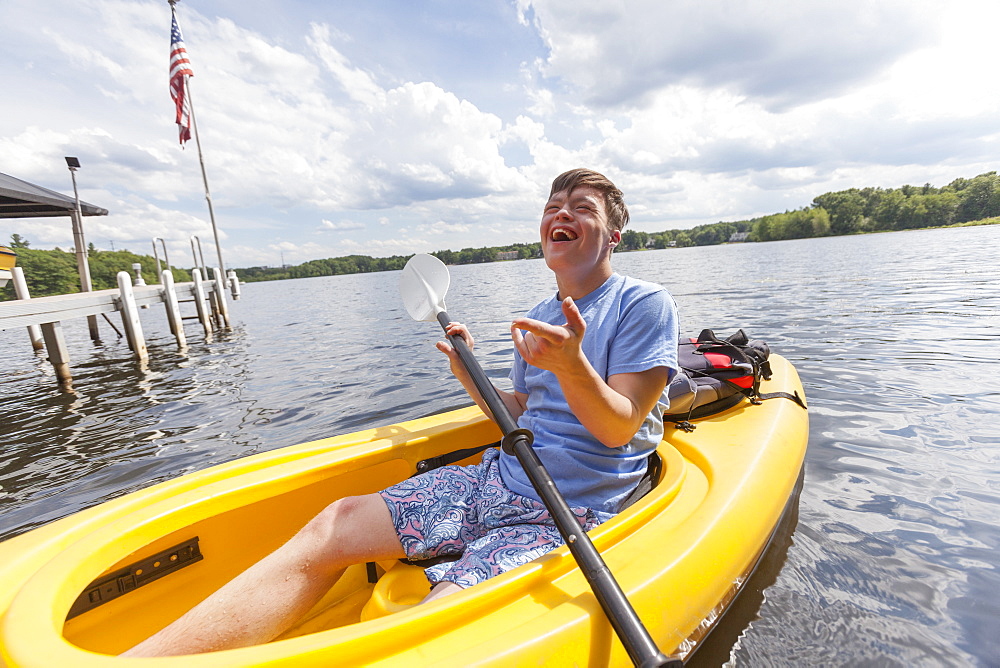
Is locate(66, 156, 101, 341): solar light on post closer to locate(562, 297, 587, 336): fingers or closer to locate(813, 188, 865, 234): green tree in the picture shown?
locate(562, 297, 587, 336): fingers

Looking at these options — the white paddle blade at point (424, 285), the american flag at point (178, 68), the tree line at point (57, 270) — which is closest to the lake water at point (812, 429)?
the white paddle blade at point (424, 285)

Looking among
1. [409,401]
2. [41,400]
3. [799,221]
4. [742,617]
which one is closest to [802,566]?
[742,617]

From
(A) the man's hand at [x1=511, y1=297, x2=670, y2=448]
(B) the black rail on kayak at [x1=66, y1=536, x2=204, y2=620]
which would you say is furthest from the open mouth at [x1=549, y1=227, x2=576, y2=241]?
(B) the black rail on kayak at [x1=66, y1=536, x2=204, y2=620]

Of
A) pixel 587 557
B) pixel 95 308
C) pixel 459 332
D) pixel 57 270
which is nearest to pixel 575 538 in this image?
pixel 587 557

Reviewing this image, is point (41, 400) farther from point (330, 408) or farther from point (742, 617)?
point (742, 617)

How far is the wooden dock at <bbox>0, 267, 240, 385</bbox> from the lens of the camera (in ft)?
25.3

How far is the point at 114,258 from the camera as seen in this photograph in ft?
192

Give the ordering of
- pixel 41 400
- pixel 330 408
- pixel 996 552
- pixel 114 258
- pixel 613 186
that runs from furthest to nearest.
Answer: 1. pixel 114 258
2. pixel 41 400
3. pixel 330 408
4. pixel 996 552
5. pixel 613 186

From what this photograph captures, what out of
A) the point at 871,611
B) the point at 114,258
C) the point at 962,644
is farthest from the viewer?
the point at 114,258

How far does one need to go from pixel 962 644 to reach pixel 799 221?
266 ft

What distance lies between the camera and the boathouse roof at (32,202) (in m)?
9.74

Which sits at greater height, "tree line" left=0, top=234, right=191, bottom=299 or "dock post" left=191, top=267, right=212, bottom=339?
"tree line" left=0, top=234, right=191, bottom=299

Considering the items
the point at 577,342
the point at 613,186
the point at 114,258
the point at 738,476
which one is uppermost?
the point at 114,258

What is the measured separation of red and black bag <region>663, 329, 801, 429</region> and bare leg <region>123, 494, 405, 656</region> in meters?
1.77
